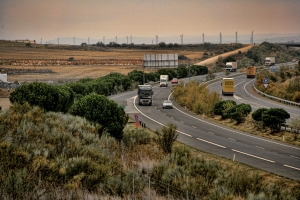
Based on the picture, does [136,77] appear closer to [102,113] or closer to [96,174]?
[102,113]

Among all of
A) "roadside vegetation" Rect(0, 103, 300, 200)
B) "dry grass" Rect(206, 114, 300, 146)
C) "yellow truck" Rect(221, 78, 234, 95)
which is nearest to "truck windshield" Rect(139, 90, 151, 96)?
"dry grass" Rect(206, 114, 300, 146)

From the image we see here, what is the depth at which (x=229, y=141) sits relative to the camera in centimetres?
4316

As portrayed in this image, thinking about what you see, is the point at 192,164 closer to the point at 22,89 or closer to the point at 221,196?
the point at 221,196

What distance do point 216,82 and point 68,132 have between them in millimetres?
82784

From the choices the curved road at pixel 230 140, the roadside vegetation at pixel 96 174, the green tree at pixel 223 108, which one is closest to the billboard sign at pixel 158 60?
the curved road at pixel 230 140

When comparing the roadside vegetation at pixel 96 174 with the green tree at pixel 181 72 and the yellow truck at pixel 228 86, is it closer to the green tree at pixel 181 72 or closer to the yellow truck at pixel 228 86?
the yellow truck at pixel 228 86

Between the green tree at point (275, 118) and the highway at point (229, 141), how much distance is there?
8.42ft

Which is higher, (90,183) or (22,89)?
(22,89)

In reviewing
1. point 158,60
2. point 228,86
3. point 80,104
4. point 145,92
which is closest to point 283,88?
point 228,86

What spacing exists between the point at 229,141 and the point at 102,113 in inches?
485

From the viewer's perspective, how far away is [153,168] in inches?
1017

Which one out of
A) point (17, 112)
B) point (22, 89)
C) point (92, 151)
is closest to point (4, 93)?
point (22, 89)

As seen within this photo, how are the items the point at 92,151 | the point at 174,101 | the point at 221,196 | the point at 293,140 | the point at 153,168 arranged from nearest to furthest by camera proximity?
the point at 221,196 < the point at 153,168 < the point at 92,151 < the point at 293,140 < the point at 174,101

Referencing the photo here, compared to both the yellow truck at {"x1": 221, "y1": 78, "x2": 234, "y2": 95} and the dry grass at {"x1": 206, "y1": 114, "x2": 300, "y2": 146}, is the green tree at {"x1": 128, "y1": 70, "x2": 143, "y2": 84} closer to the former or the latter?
the yellow truck at {"x1": 221, "y1": 78, "x2": 234, "y2": 95}
